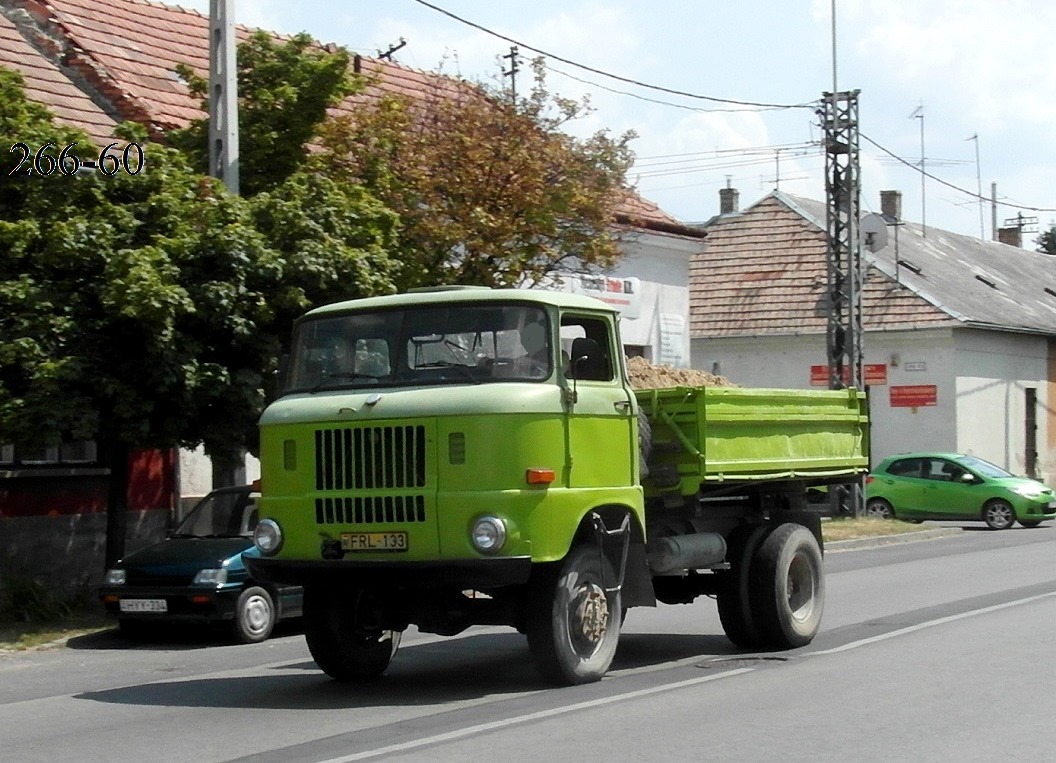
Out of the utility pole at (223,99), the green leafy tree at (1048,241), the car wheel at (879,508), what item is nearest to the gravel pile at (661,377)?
the utility pole at (223,99)

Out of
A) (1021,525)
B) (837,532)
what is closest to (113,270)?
(837,532)

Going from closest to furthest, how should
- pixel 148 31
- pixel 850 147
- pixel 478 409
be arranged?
pixel 478 409, pixel 148 31, pixel 850 147

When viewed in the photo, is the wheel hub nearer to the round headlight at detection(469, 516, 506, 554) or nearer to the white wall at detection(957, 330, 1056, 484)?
the round headlight at detection(469, 516, 506, 554)

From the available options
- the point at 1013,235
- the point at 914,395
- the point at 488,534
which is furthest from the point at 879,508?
the point at 1013,235

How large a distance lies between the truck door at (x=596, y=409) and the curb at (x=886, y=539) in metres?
15.7

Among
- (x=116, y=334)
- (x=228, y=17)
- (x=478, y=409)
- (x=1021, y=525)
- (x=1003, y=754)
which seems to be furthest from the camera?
(x=1021, y=525)

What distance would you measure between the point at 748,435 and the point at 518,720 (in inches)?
153

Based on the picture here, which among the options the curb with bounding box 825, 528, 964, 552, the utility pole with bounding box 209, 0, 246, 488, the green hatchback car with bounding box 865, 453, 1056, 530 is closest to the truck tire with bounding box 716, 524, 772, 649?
the utility pole with bounding box 209, 0, 246, 488

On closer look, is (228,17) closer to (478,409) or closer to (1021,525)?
(478,409)

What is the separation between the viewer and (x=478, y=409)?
33.2 ft

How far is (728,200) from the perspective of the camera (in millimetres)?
57094

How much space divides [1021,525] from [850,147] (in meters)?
9.55

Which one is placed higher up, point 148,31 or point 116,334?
point 148,31

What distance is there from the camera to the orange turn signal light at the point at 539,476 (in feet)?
33.3
